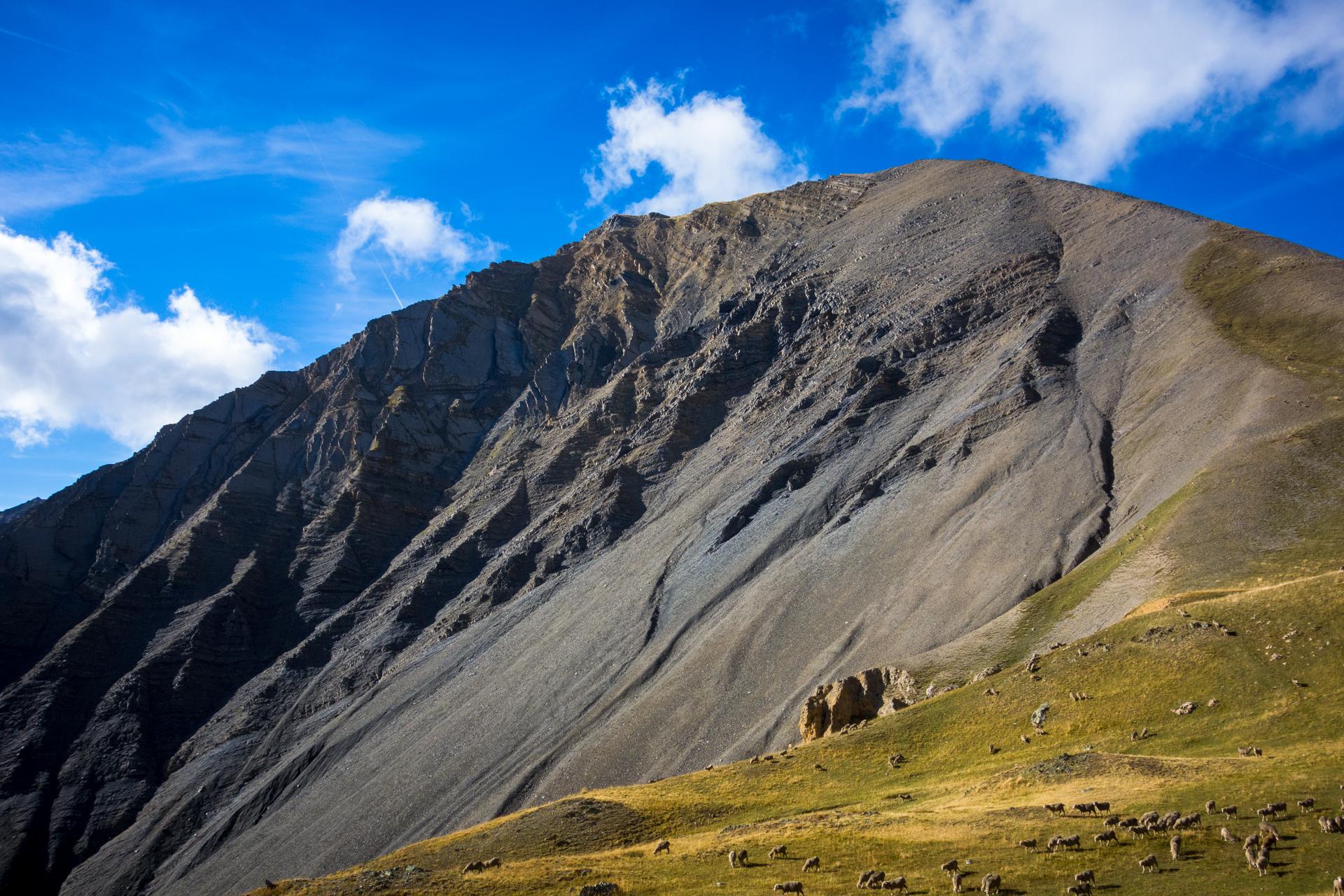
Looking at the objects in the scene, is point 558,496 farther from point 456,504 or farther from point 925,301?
point 925,301

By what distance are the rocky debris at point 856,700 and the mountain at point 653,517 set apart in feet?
4.98

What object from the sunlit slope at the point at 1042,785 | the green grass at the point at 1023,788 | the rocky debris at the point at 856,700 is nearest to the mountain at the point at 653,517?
the rocky debris at the point at 856,700

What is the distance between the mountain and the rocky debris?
152 cm

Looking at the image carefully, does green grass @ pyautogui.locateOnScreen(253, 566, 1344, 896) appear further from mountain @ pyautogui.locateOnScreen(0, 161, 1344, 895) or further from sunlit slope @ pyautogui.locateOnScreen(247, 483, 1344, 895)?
mountain @ pyautogui.locateOnScreen(0, 161, 1344, 895)

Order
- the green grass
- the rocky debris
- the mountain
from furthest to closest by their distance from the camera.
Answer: the mountain
the rocky debris
the green grass

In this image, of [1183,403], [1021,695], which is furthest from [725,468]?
[1021,695]

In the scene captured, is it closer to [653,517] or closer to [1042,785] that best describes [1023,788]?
[1042,785]

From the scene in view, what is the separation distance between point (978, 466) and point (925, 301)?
44.5m

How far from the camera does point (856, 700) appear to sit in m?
59.0

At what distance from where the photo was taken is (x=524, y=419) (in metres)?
173

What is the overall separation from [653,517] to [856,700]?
214ft

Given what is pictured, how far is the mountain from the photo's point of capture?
243 feet

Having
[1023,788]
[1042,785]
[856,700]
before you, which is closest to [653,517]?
[856,700]

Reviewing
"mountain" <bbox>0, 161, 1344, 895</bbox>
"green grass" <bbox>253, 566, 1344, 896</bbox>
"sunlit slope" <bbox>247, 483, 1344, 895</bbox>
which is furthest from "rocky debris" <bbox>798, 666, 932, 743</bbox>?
"green grass" <bbox>253, 566, 1344, 896</bbox>
